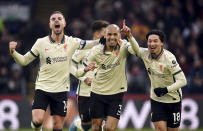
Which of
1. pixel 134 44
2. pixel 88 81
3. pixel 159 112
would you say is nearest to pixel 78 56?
pixel 88 81

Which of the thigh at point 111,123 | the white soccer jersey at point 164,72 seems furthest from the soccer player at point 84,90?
the white soccer jersey at point 164,72

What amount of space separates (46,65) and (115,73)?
56.9 inches

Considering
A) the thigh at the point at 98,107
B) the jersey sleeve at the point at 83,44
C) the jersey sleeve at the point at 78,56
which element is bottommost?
the thigh at the point at 98,107

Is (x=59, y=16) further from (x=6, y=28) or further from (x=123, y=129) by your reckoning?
(x=6, y=28)

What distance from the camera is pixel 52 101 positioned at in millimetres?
12875

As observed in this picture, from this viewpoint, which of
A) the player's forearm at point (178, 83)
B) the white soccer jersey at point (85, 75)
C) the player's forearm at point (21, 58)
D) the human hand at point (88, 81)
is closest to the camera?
the player's forearm at point (178, 83)

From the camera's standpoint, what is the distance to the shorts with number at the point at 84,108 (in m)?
14.3

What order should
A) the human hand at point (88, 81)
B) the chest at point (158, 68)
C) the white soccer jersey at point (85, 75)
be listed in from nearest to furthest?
the chest at point (158, 68)
the human hand at point (88, 81)
the white soccer jersey at point (85, 75)

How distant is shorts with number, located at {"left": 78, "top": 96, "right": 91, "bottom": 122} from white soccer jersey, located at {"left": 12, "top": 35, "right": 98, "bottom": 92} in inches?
57.8

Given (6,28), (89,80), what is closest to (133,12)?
(6,28)

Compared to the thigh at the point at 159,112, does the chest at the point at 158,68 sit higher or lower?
higher

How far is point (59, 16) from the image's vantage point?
13.0 meters

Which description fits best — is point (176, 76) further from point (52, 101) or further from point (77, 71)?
point (52, 101)

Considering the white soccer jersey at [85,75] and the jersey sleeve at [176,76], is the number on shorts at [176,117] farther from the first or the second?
the white soccer jersey at [85,75]
